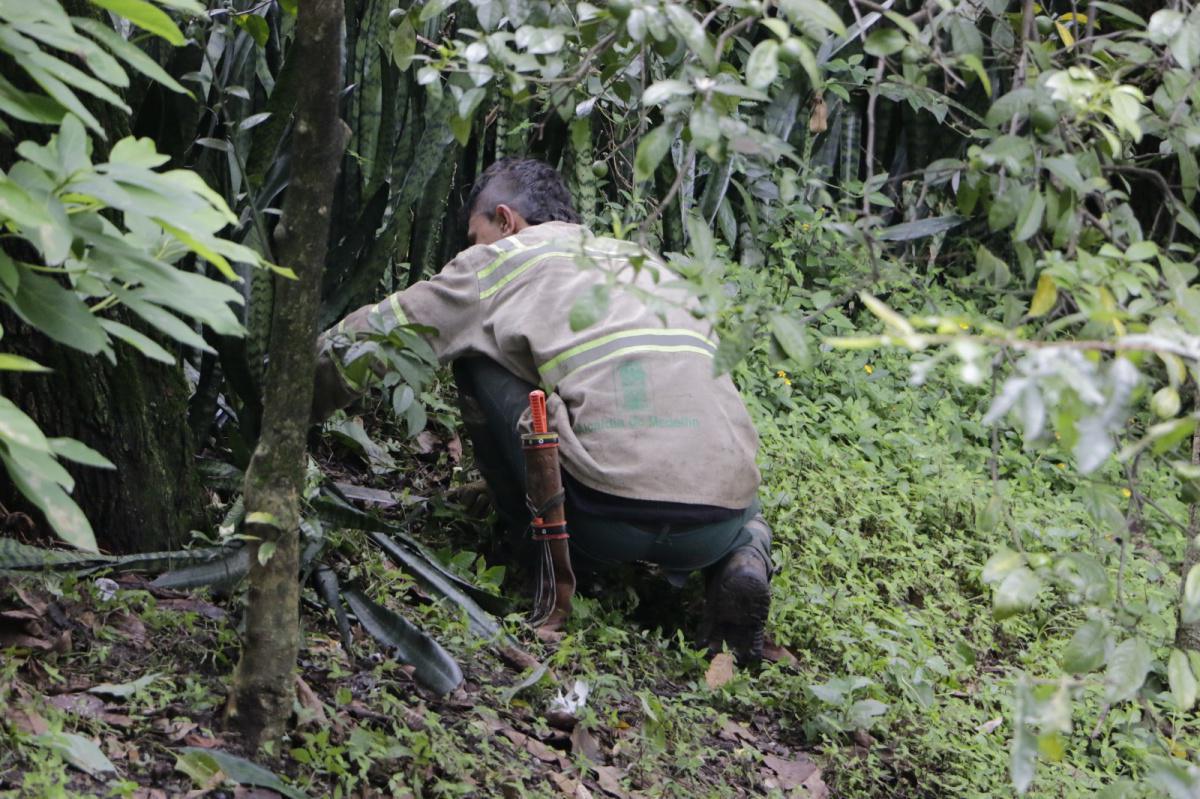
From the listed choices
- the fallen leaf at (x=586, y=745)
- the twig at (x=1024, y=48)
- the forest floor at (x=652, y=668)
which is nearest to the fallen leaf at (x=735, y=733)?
the forest floor at (x=652, y=668)

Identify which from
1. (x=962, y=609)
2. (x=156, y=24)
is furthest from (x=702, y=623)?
(x=156, y=24)

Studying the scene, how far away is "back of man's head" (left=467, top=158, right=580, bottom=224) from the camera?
367 cm

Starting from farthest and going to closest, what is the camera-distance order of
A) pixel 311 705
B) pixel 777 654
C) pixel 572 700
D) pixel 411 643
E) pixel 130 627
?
pixel 777 654
pixel 572 700
pixel 411 643
pixel 130 627
pixel 311 705

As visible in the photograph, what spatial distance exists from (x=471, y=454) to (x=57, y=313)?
9.29ft

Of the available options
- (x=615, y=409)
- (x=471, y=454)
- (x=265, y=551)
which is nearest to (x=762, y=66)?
(x=265, y=551)

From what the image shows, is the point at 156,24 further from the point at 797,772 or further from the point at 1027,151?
the point at 797,772

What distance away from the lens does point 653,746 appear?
2797mm

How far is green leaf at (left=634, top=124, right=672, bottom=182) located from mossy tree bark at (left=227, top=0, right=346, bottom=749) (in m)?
0.57

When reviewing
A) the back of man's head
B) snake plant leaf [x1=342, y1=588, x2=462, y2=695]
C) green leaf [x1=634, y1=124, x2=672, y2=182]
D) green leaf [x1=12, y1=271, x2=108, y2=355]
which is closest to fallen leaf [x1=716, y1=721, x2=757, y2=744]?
snake plant leaf [x1=342, y1=588, x2=462, y2=695]

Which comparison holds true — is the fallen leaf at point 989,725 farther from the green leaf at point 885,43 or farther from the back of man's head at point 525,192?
the green leaf at point 885,43

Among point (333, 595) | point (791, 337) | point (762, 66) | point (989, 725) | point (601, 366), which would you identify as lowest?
point (989, 725)

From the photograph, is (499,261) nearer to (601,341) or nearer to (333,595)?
(601,341)

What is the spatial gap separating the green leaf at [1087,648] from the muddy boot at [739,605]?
1.53 m

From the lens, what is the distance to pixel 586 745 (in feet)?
9.08
